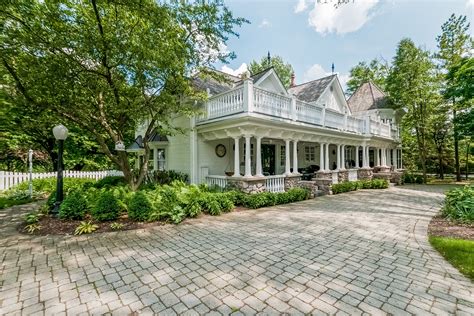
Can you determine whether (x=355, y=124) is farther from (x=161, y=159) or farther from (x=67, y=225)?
(x=67, y=225)

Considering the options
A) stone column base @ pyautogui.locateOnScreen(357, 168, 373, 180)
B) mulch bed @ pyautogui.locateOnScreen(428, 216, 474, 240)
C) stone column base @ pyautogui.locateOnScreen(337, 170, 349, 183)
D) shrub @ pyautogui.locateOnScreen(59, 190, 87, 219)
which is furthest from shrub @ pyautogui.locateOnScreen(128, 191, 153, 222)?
stone column base @ pyautogui.locateOnScreen(357, 168, 373, 180)

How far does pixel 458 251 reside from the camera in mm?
4273

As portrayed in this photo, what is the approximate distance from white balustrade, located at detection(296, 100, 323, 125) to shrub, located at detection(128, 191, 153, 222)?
25.7 feet

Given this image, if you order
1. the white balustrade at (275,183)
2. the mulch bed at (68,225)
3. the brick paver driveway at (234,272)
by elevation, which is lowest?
the brick paver driveway at (234,272)

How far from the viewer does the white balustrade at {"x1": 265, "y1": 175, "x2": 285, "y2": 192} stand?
10052mm

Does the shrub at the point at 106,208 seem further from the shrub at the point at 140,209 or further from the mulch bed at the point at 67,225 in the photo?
the shrub at the point at 140,209

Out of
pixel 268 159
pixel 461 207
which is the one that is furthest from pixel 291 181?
pixel 461 207

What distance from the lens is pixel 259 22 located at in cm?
955

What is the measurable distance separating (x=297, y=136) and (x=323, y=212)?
4.65 meters

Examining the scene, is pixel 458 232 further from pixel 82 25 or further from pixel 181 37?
pixel 82 25

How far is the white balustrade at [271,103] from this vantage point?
9.05m

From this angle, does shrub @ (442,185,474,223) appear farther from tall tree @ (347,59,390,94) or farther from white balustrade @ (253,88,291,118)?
tall tree @ (347,59,390,94)

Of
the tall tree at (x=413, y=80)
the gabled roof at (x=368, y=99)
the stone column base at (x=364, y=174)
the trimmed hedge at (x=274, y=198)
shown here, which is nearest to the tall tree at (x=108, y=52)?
the trimmed hedge at (x=274, y=198)

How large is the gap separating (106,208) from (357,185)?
13.6 m
